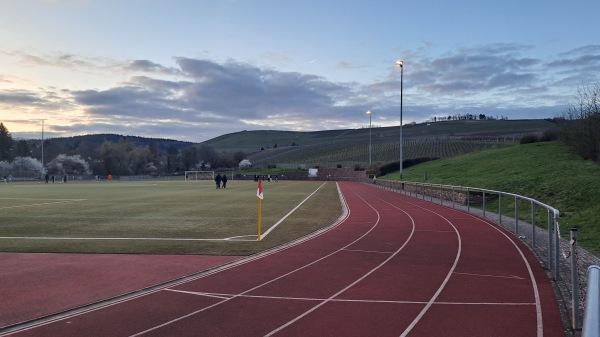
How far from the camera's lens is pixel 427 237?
1355 centimetres

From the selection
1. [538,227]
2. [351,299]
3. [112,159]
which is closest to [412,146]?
[112,159]

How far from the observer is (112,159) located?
134 metres

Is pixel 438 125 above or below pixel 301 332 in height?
above

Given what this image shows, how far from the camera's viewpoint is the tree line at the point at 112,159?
12212 cm

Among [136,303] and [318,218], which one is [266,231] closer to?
[318,218]

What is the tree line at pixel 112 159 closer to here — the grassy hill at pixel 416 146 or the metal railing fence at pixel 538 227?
the grassy hill at pixel 416 146

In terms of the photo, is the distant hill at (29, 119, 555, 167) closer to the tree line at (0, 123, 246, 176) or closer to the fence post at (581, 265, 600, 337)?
the tree line at (0, 123, 246, 176)

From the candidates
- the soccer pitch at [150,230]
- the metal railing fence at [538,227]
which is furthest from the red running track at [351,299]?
the soccer pitch at [150,230]

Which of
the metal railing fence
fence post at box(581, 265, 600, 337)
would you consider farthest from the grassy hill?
fence post at box(581, 265, 600, 337)

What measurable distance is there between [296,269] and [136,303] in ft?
10.8

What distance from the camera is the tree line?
122125 mm

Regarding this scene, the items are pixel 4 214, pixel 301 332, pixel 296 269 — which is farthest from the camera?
pixel 4 214

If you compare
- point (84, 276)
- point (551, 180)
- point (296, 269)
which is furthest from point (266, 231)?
point (551, 180)

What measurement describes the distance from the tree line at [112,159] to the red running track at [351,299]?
114 metres
